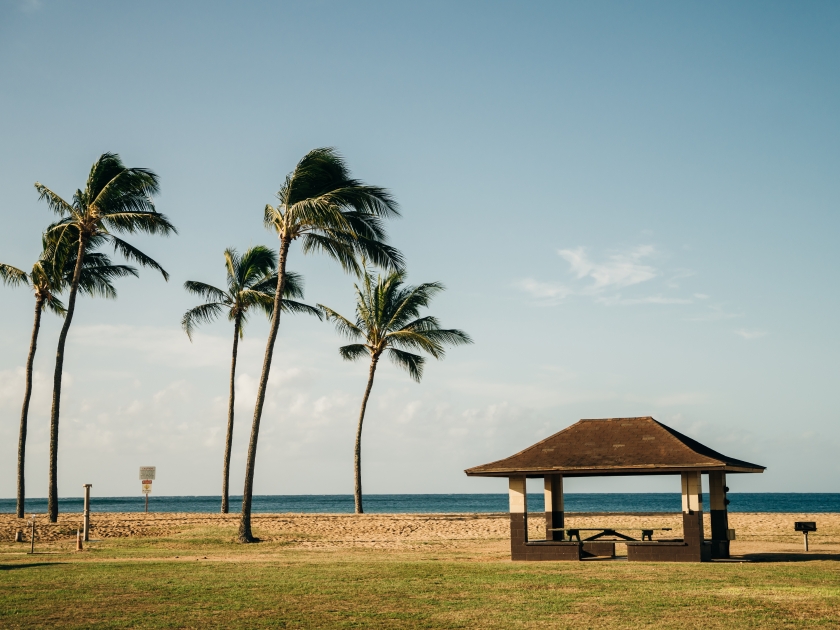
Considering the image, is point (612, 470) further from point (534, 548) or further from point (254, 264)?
point (254, 264)

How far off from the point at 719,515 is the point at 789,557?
1.74 m

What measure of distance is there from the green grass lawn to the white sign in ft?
38.8

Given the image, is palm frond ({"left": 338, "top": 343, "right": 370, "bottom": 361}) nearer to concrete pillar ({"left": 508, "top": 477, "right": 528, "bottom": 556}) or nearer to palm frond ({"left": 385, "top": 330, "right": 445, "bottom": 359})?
palm frond ({"left": 385, "top": 330, "right": 445, "bottom": 359})

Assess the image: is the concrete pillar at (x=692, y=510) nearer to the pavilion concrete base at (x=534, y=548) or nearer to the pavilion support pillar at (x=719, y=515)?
the pavilion support pillar at (x=719, y=515)

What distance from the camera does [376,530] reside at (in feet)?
97.6

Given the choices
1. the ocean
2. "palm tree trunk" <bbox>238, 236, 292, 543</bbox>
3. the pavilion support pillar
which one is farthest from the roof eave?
the ocean

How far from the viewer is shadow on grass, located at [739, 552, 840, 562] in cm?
1939

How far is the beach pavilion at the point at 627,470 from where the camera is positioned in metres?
19.3

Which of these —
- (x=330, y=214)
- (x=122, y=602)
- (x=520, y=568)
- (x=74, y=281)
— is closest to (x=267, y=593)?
(x=122, y=602)

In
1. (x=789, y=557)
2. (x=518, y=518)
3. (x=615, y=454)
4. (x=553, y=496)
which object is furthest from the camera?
(x=553, y=496)

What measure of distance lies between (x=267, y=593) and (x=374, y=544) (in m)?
11.9

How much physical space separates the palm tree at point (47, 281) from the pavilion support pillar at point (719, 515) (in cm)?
2145

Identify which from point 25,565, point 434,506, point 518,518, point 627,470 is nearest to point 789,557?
point 627,470

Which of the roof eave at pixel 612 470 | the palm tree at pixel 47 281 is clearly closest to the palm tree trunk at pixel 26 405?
the palm tree at pixel 47 281
